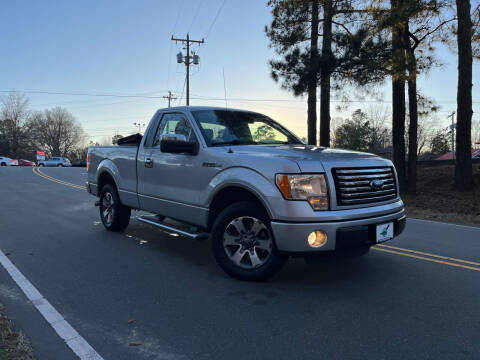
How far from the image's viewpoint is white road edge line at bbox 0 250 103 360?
2.97 meters

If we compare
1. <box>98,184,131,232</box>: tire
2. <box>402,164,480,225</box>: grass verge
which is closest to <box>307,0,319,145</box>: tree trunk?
<box>402,164,480,225</box>: grass verge

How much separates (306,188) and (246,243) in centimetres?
97

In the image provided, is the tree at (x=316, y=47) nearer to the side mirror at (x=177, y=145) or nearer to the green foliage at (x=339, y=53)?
the green foliage at (x=339, y=53)

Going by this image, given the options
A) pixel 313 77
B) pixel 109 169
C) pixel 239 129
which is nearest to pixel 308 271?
pixel 239 129

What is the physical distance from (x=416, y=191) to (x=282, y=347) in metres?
13.6

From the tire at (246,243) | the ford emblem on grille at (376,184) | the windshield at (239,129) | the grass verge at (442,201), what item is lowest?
the grass verge at (442,201)

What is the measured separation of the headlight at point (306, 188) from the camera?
399 centimetres

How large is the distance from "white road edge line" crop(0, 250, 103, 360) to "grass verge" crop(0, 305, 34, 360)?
27cm

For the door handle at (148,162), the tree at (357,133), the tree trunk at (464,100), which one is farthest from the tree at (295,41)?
the tree at (357,133)

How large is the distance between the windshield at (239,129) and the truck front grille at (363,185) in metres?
1.49

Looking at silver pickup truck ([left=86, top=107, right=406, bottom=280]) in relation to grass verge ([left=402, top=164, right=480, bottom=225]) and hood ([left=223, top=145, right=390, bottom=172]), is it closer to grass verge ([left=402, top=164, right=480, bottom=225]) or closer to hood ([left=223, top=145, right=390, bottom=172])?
hood ([left=223, top=145, right=390, bottom=172])

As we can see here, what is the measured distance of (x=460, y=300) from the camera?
13.0 feet

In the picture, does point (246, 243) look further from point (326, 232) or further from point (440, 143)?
point (440, 143)

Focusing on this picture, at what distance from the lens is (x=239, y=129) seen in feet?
17.9
